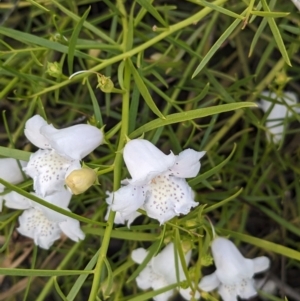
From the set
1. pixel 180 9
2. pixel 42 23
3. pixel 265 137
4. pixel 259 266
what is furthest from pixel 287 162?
pixel 42 23

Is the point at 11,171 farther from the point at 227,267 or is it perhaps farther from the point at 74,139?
the point at 227,267

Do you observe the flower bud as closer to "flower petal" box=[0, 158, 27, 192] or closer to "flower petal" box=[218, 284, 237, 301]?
"flower petal" box=[0, 158, 27, 192]

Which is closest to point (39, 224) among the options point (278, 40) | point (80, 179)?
point (80, 179)

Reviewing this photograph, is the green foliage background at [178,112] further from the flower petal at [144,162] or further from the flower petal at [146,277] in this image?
the flower petal at [144,162]

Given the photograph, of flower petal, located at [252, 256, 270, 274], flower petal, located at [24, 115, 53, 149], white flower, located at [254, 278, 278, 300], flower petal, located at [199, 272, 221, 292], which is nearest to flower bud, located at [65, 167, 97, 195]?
flower petal, located at [24, 115, 53, 149]

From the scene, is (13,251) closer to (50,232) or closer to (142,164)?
(50,232)
